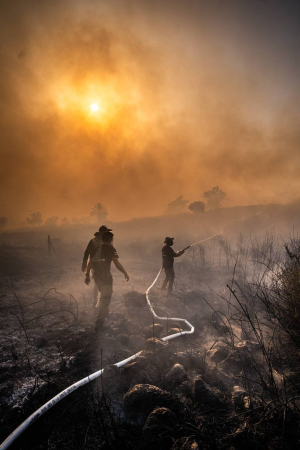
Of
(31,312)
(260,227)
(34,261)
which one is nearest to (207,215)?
(260,227)

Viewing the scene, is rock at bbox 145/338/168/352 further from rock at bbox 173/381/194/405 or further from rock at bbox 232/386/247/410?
rock at bbox 232/386/247/410

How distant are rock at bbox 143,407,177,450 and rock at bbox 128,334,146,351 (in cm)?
Result: 192

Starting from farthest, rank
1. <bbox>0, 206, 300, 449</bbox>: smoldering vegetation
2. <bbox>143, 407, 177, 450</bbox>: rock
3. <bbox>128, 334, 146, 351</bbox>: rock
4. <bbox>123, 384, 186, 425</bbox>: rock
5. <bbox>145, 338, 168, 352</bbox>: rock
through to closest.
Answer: <bbox>128, 334, 146, 351</bbox>: rock < <bbox>145, 338, 168, 352</bbox>: rock < <bbox>123, 384, 186, 425</bbox>: rock < <bbox>0, 206, 300, 449</bbox>: smoldering vegetation < <bbox>143, 407, 177, 450</bbox>: rock

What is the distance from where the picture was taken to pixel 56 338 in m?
4.43

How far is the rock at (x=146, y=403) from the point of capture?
89.7 inches

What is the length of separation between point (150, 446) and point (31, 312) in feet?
17.7

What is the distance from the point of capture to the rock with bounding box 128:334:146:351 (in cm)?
400

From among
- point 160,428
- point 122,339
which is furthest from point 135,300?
point 160,428

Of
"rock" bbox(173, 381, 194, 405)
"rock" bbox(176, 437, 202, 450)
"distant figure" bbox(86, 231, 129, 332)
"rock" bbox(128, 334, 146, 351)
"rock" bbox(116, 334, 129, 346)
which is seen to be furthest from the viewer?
"distant figure" bbox(86, 231, 129, 332)

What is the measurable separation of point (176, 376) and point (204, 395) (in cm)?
46

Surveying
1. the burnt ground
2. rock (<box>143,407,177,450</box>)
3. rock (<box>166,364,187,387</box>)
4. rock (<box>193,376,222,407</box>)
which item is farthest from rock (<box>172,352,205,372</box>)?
rock (<box>143,407,177,450</box>)

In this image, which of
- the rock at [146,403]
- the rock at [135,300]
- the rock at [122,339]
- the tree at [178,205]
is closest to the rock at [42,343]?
the rock at [122,339]

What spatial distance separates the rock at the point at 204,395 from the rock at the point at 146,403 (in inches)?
19.0

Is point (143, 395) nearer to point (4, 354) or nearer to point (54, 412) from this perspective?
point (54, 412)
